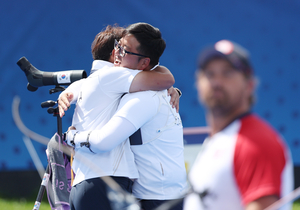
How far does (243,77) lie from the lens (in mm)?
657

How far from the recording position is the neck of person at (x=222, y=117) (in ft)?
2.27

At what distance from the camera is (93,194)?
1307 mm

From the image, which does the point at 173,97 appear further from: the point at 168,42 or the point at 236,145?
the point at 168,42

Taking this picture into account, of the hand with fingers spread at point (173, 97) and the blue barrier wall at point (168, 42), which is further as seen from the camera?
the blue barrier wall at point (168, 42)

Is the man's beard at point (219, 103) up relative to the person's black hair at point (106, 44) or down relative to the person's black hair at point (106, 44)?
down

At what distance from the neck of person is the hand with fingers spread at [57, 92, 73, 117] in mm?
1010

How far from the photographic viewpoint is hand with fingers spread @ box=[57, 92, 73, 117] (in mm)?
1596

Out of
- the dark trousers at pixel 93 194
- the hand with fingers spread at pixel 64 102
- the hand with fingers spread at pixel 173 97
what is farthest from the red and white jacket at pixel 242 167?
the hand with fingers spread at pixel 64 102

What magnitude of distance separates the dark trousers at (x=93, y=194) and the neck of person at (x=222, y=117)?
702 millimetres

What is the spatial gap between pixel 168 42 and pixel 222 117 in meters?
3.09

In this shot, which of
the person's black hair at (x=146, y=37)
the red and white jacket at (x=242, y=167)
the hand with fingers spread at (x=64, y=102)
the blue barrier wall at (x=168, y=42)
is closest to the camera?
the red and white jacket at (x=242, y=167)

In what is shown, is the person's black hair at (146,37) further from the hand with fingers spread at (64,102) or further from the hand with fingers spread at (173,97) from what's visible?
the hand with fingers spread at (64,102)

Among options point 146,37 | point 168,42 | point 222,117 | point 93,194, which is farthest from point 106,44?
point 168,42

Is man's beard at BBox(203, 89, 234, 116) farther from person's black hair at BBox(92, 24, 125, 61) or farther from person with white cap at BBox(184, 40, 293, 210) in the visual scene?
person's black hair at BBox(92, 24, 125, 61)
